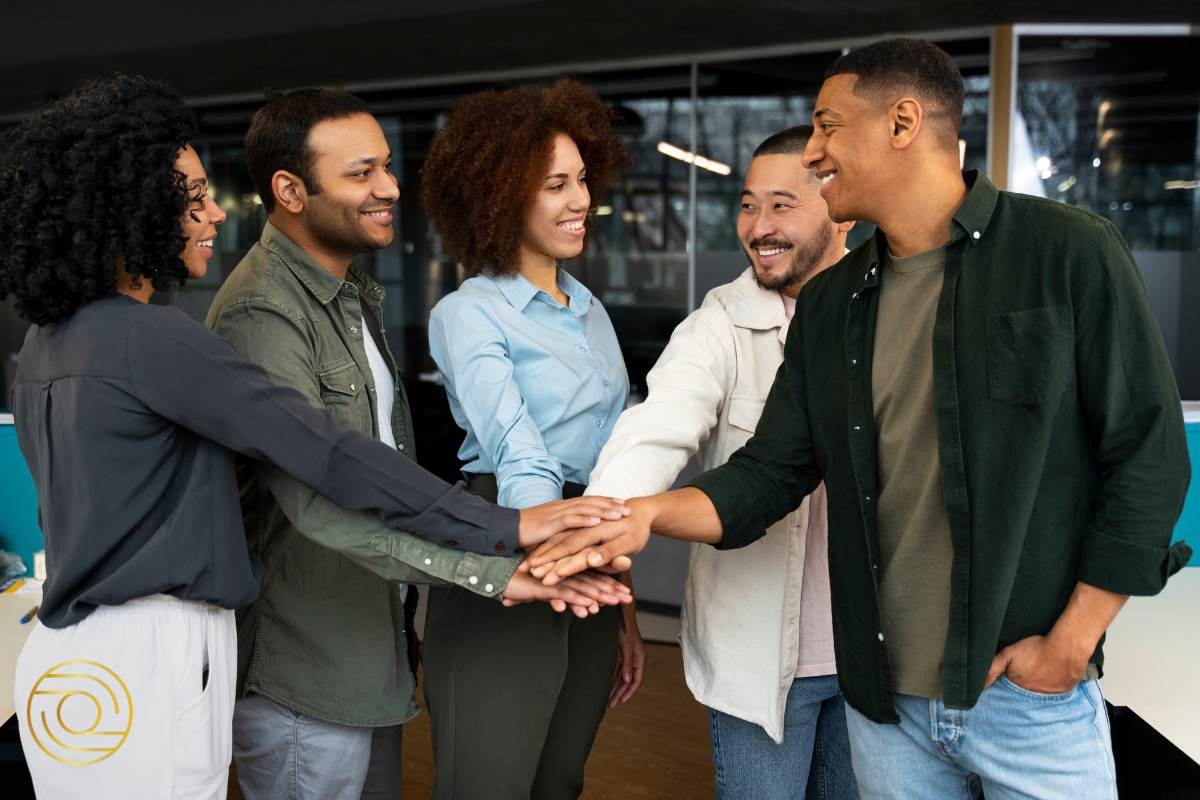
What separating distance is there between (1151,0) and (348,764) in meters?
5.16

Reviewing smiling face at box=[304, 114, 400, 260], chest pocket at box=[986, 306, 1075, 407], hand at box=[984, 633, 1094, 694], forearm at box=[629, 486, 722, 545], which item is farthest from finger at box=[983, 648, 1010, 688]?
smiling face at box=[304, 114, 400, 260]

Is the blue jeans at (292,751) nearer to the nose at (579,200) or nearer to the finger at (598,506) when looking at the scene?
the finger at (598,506)

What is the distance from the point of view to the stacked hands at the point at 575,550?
64.0 inches

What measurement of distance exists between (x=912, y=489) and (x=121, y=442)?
3.31 feet

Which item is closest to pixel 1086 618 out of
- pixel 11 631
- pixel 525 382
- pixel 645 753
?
pixel 525 382

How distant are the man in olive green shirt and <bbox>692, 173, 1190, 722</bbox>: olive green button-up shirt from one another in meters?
0.46

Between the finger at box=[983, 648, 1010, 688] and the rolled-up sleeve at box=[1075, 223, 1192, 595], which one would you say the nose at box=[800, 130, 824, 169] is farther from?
the finger at box=[983, 648, 1010, 688]

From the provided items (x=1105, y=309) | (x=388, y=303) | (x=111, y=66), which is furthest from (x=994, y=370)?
(x=388, y=303)

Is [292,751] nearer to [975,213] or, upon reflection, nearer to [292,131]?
[292,131]

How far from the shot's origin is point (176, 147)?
1419mm

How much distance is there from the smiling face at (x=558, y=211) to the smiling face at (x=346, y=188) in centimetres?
25

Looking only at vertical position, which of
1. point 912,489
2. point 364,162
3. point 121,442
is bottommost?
point 912,489

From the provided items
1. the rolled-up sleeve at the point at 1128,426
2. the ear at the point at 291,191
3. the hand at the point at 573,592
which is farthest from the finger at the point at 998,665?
the ear at the point at 291,191

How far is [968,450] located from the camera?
1.36m
